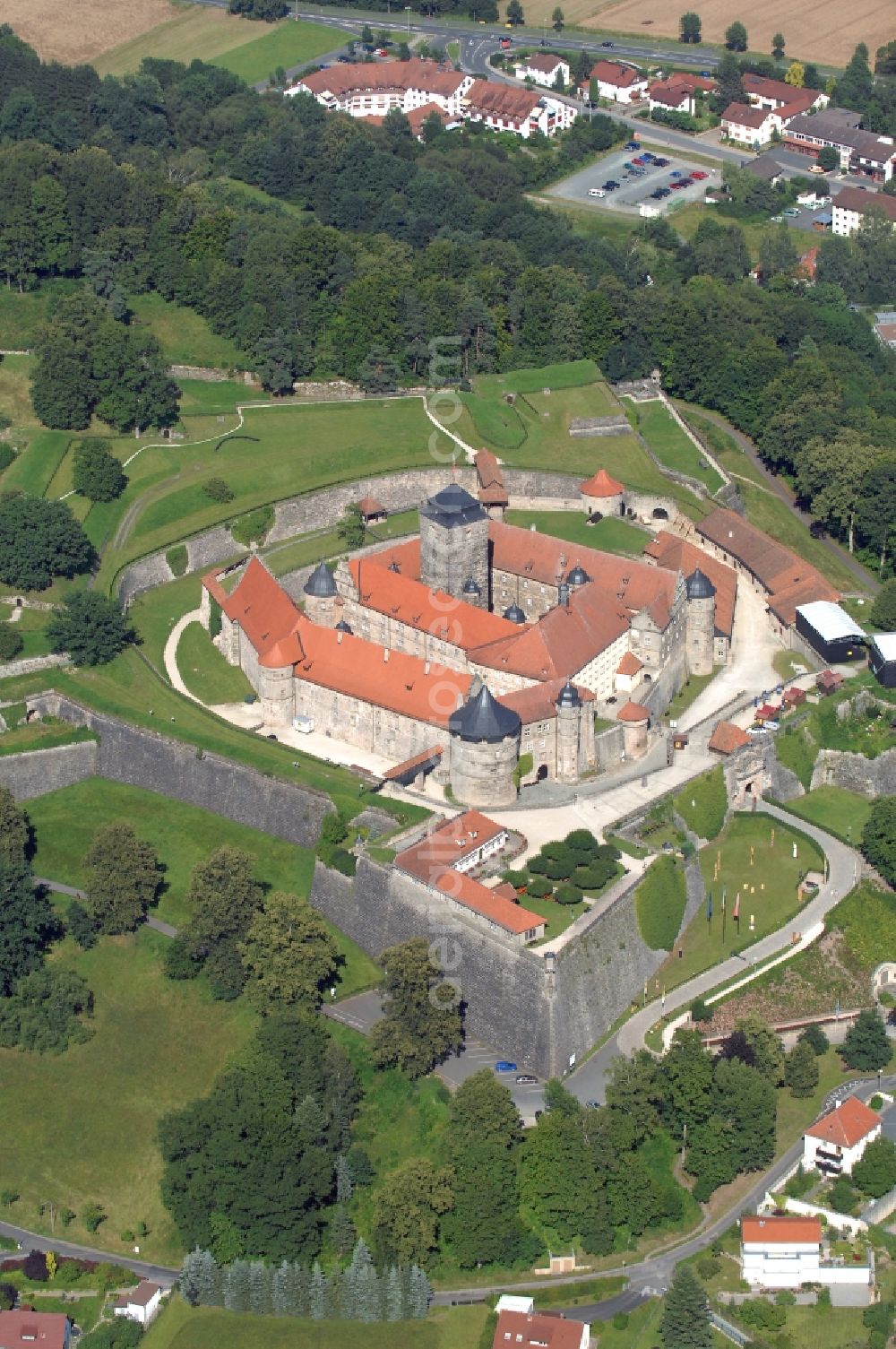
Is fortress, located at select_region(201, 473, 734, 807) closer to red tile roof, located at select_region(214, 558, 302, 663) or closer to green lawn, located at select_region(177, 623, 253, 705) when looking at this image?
red tile roof, located at select_region(214, 558, 302, 663)

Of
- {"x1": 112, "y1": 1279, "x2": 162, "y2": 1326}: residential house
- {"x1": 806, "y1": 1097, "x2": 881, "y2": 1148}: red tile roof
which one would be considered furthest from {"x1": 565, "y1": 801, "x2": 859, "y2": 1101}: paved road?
{"x1": 112, "y1": 1279, "x2": 162, "y2": 1326}: residential house

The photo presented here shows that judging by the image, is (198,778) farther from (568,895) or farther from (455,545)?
(568,895)

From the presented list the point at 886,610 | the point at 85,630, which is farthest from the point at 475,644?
the point at 886,610

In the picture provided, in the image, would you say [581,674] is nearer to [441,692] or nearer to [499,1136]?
[441,692]

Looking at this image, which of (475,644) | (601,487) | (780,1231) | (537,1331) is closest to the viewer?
(537,1331)

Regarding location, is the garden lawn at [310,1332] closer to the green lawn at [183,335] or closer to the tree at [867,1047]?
the tree at [867,1047]

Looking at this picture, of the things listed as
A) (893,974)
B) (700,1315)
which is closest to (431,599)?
(893,974)

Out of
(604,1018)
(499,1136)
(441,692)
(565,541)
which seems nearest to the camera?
(499,1136)
